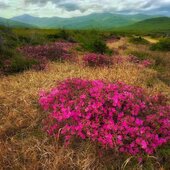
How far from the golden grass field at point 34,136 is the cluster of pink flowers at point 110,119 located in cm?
25

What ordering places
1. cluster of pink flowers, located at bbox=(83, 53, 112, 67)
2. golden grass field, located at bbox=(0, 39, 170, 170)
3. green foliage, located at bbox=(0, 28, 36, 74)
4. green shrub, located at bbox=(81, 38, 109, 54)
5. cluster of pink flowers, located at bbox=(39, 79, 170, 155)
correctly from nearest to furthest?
golden grass field, located at bbox=(0, 39, 170, 170) < cluster of pink flowers, located at bbox=(39, 79, 170, 155) < green foliage, located at bbox=(0, 28, 36, 74) < cluster of pink flowers, located at bbox=(83, 53, 112, 67) < green shrub, located at bbox=(81, 38, 109, 54)

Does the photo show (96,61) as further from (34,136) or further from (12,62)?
(34,136)

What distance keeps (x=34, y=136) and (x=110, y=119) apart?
168cm

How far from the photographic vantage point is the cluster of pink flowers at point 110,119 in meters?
4.98

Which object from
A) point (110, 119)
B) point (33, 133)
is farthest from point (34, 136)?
point (110, 119)

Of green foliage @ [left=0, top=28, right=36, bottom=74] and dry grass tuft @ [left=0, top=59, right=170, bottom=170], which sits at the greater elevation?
green foliage @ [left=0, top=28, right=36, bottom=74]

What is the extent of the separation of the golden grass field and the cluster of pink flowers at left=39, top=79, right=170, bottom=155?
0.25 meters

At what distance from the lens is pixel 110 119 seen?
17.3ft

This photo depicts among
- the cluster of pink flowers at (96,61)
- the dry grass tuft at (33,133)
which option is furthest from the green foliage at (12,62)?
the cluster of pink flowers at (96,61)

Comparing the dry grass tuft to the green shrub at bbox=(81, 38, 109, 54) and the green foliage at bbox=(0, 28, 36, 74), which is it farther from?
the green shrub at bbox=(81, 38, 109, 54)

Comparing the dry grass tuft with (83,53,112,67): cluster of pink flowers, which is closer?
the dry grass tuft

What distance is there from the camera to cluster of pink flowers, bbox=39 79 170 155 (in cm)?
498

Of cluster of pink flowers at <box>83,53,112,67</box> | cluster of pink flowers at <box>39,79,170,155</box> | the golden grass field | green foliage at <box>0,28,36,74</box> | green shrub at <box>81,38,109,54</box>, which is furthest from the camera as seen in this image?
green shrub at <box>81,38,109,54</box>

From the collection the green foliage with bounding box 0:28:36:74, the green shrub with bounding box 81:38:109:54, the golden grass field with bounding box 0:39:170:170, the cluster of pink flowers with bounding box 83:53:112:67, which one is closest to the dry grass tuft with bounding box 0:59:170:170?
the golden grass field with bounding box 0:39:170:170
